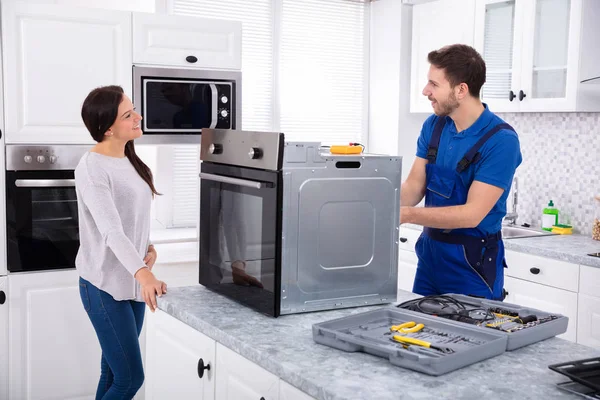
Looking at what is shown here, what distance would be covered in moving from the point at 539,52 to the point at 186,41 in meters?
1.82

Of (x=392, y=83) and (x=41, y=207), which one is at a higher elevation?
(x=392, y=83)

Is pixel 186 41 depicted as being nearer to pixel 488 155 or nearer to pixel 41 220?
pixel 41 220

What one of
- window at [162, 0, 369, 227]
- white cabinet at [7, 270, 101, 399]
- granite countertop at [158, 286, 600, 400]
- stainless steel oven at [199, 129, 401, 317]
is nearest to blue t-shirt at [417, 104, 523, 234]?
stainless steel oven at [199, 129, 401, 317]

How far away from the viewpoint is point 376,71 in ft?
17.0

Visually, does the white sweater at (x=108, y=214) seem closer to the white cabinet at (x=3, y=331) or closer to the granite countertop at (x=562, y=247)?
the white cabinet at (x=3, y=331)

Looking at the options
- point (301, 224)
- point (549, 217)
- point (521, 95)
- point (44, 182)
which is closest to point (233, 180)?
point (301, 224)

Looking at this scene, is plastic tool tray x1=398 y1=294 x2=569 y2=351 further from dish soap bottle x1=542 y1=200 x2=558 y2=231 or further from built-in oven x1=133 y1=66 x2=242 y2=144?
dish soap bottle x1=542 y1=200 x2=558 y2=231

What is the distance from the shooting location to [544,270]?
342 cm

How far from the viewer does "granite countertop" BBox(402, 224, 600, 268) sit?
10.7 ft

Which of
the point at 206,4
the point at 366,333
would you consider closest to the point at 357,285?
the point at 366,333

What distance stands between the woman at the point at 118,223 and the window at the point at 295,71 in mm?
1866

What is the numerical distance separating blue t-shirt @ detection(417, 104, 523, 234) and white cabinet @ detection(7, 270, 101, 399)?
1.92 meters

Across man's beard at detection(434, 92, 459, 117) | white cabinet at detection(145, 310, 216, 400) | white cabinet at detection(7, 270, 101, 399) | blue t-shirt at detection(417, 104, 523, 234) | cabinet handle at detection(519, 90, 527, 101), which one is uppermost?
cabinet handle at detection(519, 90, 527, 101)

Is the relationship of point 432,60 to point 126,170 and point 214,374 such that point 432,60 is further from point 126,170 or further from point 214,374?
point 214,374
